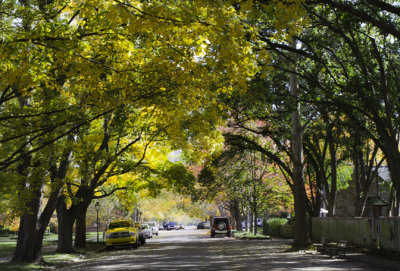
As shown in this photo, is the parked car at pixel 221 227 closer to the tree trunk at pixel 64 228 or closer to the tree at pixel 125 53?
the tree trunk at pixel 64 228

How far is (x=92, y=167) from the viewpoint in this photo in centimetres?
2125

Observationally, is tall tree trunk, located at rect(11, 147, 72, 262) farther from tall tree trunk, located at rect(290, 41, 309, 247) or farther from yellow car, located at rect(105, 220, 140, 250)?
tall tree trunk, located at rect(290, 41, 309, 247)

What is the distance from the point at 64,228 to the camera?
24234 mm

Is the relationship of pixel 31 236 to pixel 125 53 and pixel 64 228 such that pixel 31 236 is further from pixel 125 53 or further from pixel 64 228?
pixel 125 53

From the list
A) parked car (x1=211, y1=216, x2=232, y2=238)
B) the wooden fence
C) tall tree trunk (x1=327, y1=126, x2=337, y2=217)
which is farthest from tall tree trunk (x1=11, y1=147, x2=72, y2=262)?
parked car (x1=211, y1=216, x2=232, y2=238)

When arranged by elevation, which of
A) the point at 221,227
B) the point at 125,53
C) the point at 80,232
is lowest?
the point at 221,227

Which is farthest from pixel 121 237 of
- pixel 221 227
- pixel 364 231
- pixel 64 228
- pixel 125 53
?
pixel 125 53

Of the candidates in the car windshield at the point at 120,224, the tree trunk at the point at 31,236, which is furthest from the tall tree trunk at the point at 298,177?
the car windshield at the point at 120,224

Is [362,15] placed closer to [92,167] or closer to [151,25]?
[151,25]

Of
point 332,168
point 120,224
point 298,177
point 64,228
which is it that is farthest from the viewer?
point 120,224

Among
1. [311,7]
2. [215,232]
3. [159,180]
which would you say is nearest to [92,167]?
[159,180]

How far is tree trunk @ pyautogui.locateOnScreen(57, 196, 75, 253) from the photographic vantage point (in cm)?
2347

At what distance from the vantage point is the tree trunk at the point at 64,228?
23470 millimetres

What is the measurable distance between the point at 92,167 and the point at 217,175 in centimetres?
1533
